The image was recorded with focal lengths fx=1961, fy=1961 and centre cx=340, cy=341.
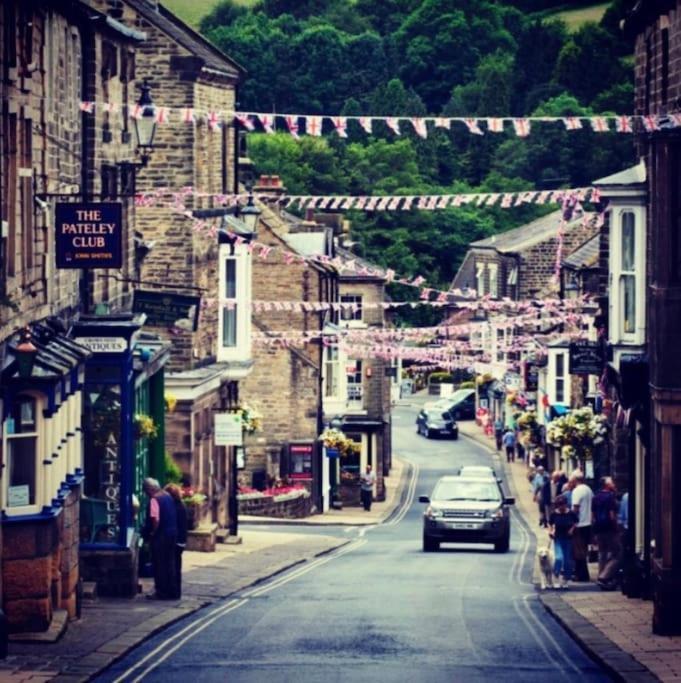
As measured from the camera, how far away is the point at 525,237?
93625 mm

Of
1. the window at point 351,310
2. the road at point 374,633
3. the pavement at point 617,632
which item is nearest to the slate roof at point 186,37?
the road at point 374,633

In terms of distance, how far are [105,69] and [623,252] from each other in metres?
8.83

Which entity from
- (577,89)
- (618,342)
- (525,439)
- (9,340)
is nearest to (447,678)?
(9,340)

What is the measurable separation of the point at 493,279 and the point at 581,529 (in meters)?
66.4

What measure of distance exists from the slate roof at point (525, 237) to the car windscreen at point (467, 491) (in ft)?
146

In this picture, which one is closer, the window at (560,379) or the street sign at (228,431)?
the street sign at (228,431)

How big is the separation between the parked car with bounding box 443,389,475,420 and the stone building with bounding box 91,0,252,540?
57061mm

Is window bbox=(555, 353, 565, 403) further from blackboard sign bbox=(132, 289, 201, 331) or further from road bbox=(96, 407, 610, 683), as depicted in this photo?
blackboard sign bbox=(132, 289, 201, 331)

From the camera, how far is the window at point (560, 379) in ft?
213

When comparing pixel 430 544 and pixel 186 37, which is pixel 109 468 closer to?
pixel 430 544

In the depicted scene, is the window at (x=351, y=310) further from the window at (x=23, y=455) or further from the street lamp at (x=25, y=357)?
the street lamp at (x=25, y=357)

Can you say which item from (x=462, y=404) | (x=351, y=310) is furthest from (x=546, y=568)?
(x=462, y=404)

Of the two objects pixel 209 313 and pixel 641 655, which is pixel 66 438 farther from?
pixel 209 313

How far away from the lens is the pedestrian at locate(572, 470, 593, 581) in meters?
30.9
